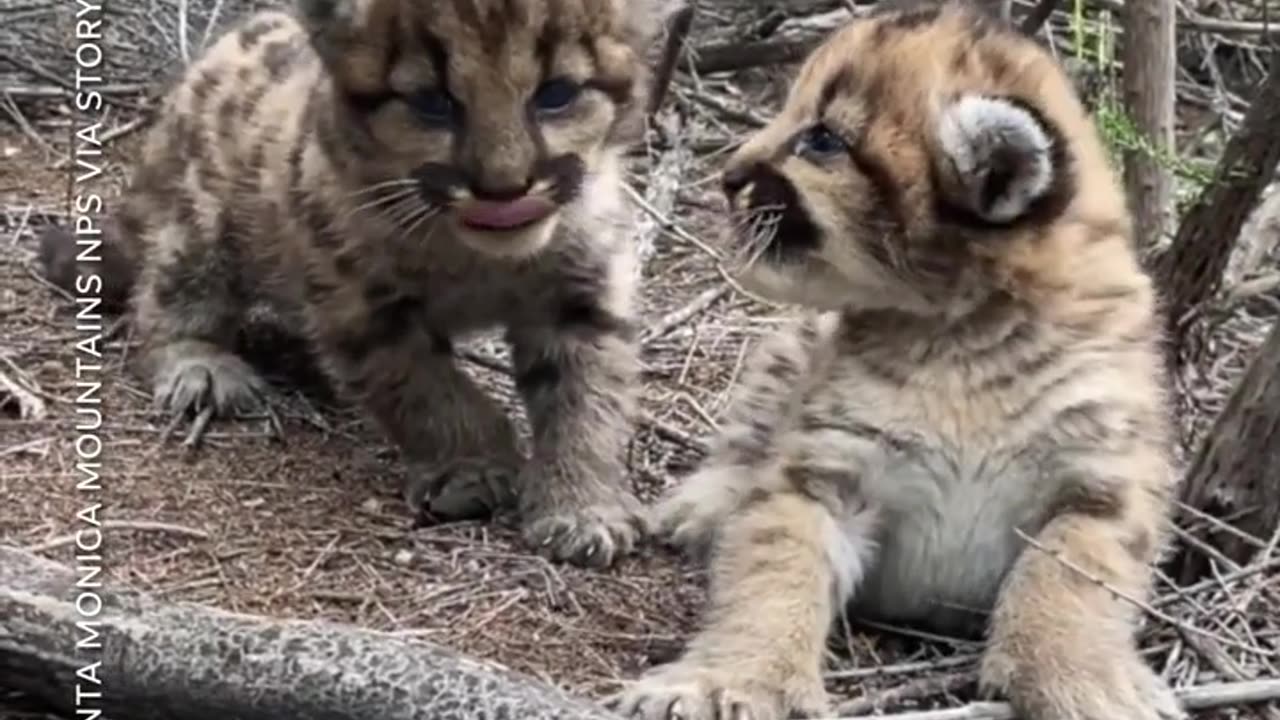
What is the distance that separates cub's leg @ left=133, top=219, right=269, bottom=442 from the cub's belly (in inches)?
67.7

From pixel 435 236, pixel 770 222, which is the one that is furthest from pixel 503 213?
pixel 770 222

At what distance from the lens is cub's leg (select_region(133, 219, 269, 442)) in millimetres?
5000

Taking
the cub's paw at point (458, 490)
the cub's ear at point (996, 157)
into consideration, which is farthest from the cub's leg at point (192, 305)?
the cub's ear at point (996, 157)

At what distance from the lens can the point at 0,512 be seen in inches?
162

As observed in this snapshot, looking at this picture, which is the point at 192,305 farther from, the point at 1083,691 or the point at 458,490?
the point at 1083,691

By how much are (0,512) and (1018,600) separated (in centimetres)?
188

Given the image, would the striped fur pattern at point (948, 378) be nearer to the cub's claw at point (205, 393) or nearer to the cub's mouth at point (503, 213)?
the cub's mouth at point (503, 213)

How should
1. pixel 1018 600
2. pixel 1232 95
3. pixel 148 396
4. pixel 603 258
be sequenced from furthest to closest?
pixel 1232 95
pixel 148 396
pixel 603 258
pixel 1018 600

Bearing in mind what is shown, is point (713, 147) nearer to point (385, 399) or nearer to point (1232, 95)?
point (1232, 95)

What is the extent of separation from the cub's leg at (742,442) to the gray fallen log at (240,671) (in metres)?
0.84

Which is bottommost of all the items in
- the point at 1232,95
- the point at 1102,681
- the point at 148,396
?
the point at 148,396

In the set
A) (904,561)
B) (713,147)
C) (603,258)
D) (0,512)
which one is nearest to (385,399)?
(603,258)

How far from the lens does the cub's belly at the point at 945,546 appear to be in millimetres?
3664

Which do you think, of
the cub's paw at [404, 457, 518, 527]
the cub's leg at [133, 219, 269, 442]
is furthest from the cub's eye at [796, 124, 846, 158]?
the cub's leg at [133, 219, 269, 442]
